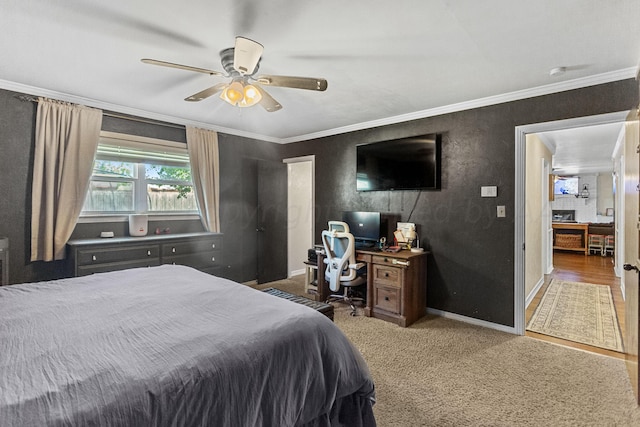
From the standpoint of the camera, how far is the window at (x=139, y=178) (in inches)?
147

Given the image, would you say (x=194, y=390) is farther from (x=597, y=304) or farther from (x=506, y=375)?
(x=597, y=304)

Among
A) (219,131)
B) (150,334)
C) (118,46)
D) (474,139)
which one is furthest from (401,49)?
(219,131)

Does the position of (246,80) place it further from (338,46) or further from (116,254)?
(116,254)

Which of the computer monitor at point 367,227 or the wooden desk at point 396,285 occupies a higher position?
the computer monitor at point 367,227

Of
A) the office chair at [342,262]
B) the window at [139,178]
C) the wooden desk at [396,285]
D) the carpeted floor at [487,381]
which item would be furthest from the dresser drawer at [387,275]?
the window at [139,178]

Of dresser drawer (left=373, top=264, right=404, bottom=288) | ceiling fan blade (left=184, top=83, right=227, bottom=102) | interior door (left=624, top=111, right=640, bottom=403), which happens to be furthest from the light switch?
ceiling fan blade (left=184, top=83, right=227, bottom=102)

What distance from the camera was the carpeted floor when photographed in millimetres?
1989

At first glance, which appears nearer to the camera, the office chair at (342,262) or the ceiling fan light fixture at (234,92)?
the ceiling fan light fixture at (234,92)

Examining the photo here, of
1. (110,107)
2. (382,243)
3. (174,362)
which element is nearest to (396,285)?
(382,243)

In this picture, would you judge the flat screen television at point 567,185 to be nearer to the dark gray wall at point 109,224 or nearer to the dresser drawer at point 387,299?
the dresser drawer at point 387,299

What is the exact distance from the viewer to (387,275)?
3607 millimetres

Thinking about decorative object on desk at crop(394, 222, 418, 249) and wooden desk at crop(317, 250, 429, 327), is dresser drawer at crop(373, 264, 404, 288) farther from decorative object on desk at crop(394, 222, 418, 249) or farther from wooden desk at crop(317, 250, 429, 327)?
decorative object on desk at crop(394, 222, 418, 249)

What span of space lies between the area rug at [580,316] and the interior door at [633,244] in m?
0.75

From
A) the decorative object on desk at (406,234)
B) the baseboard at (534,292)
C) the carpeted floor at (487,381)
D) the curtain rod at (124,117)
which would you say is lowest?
the carpeted floor at (487,381)
